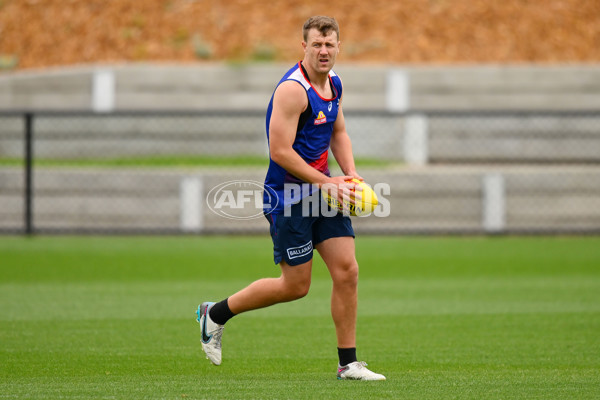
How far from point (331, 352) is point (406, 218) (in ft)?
26.7

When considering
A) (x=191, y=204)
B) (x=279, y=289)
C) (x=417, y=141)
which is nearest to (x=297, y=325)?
(x=279, y=289)

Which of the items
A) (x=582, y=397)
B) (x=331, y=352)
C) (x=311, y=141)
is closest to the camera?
(x=582, y=397)

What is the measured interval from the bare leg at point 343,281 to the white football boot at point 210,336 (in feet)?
2.51

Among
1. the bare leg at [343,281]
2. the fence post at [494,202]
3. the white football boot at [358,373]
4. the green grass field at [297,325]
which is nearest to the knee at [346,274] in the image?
the bare leg at [343,281]

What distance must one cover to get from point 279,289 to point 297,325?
1.96m

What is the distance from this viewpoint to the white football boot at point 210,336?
18.6 ft

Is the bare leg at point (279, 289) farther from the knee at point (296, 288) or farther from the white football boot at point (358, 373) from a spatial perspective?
the white football boot at point (358, 373)

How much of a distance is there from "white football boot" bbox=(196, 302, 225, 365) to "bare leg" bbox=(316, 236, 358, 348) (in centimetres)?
77

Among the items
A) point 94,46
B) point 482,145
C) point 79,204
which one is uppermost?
point 94,46

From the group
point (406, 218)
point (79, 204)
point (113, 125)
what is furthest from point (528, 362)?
point (113, 125)

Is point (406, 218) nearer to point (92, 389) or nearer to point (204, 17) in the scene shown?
point (204, 17)

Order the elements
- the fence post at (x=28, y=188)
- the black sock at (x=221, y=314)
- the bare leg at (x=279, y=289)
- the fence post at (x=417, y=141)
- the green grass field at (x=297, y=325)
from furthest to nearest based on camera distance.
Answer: the fence post at (x=417, y=141), the fence post at (x=28, y=188), the black sock at (x=221, y=314), the bare leg at (x=279, y=289), the green grass field at (x=297, y=325)

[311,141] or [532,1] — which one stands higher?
[532,1]

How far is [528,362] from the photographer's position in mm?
5871
